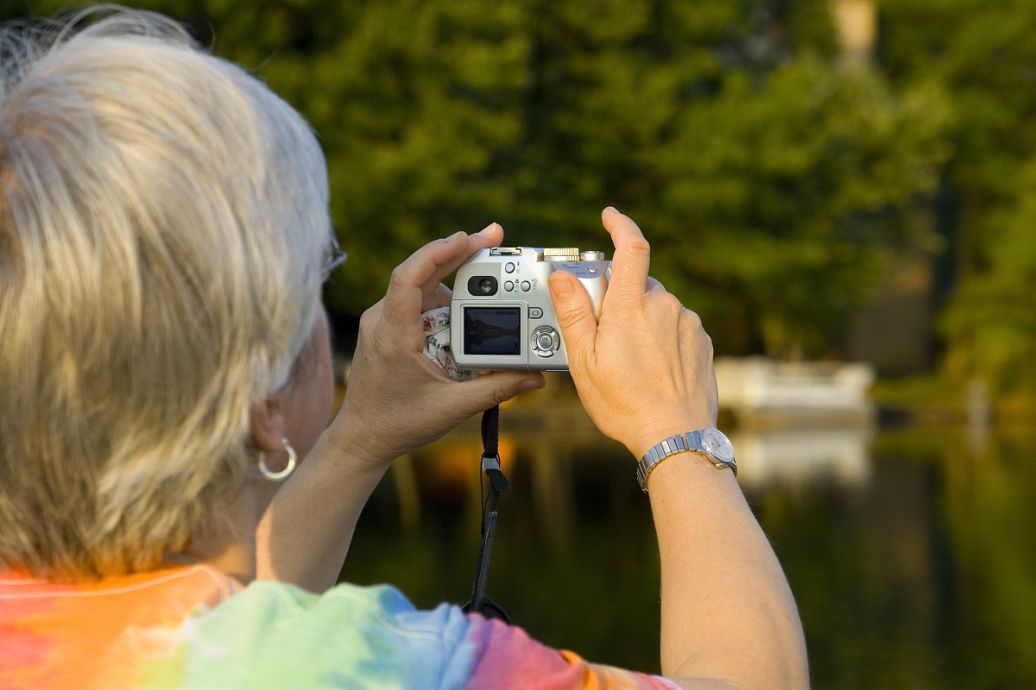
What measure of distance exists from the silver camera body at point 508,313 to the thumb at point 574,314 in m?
0.15

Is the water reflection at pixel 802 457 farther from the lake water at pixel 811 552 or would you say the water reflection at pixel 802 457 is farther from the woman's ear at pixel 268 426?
the woman's ear at pixel 268 426

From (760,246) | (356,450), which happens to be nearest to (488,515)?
(356,450)

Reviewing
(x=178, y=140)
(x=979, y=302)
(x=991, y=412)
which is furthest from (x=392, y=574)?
(x=979, y=302)

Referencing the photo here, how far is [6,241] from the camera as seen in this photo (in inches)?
44.8

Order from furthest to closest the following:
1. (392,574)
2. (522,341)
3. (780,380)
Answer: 1. (780,380)
2. (392,574)
3. (522,341)

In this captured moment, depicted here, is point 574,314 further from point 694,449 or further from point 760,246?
point 760,246

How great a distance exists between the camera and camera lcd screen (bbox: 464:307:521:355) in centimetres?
171

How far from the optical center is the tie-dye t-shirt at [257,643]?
3.66 feet

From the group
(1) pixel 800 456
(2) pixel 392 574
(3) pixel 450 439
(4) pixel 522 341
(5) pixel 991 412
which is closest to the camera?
(4) pixel 522 341

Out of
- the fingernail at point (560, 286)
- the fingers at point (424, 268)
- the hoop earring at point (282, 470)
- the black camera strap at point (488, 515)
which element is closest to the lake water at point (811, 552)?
the black camera strap at point (488, 515)

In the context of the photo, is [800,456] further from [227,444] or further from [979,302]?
[227,444]

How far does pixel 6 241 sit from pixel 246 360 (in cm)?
19

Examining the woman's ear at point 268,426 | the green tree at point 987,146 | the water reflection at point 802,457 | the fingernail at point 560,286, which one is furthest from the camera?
the green tree at point 987,146

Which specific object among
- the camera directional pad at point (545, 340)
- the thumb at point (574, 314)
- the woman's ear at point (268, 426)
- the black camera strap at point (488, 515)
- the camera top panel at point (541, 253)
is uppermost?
the camera top panel at point (541, 253)
